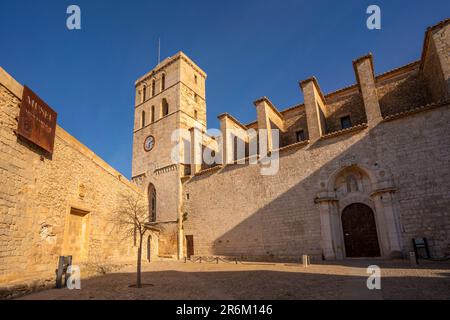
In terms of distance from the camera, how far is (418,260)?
9.80 m

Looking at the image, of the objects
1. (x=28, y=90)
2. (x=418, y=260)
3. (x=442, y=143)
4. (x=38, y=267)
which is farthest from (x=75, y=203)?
(x=442, y=143)

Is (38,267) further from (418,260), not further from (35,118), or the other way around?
(418,260)

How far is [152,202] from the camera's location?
2058cm

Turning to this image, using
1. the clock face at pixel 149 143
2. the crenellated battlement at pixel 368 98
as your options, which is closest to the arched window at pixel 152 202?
the clock face at pixel 149 143

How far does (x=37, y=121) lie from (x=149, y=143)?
48.9ft

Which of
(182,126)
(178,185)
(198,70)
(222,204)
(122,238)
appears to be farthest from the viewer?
(198,70)

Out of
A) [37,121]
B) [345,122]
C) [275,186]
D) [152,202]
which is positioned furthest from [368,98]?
[152,202]

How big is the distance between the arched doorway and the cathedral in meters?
0.05

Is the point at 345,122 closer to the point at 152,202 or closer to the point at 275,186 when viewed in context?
the point at 275,186

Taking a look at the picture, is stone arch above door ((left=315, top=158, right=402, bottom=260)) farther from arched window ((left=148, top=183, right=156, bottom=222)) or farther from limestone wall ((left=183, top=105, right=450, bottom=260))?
arched window ((left=148, top=183, right=156, bottom=222))

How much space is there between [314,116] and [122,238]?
1179 centimetres

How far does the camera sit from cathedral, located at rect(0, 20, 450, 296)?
301 inches

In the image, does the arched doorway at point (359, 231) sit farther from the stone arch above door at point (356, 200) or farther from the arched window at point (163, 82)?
the arched window at point (163, 82)

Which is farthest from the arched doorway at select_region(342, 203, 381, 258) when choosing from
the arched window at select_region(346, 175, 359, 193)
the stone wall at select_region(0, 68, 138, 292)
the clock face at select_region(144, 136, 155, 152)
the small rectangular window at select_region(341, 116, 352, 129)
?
the clock face at select_region(144, 136, 155, 152)
